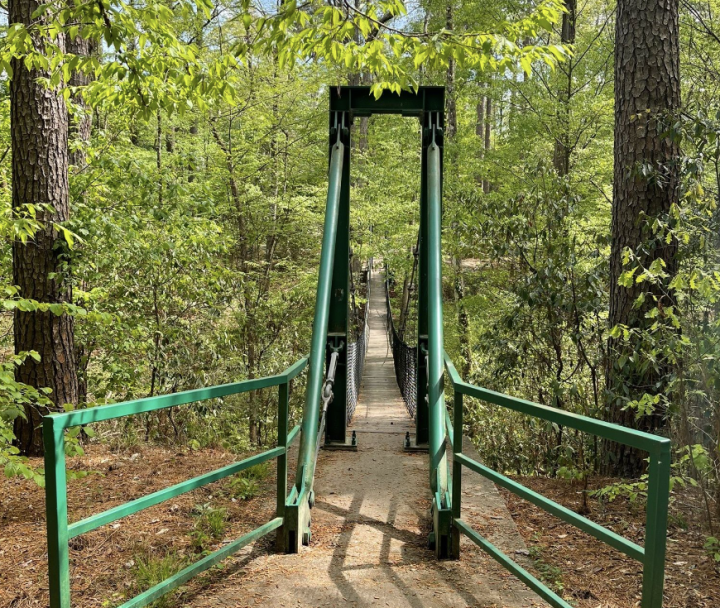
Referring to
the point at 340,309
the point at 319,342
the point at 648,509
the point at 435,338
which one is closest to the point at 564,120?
the point at 340,309

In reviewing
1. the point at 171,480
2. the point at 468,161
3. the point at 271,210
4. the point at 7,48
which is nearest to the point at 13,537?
the point at 171,480

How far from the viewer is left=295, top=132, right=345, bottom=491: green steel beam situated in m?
2.75

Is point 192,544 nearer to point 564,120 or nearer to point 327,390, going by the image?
point 327,390

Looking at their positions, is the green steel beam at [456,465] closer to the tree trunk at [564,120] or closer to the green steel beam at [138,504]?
the green steel beam at [138,504]

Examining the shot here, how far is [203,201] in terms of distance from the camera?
543 cm

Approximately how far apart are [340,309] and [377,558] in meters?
2.20

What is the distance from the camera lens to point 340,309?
435 cm

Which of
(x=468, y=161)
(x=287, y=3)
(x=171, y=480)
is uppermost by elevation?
(x=468, y=161)

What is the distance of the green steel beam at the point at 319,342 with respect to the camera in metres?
2.75

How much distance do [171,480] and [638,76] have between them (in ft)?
13.7

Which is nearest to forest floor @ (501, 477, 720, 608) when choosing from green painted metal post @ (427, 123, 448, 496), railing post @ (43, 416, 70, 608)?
green painted metal post @ (427, 123, 448, 496)

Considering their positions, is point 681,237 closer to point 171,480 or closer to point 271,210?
point 171,480

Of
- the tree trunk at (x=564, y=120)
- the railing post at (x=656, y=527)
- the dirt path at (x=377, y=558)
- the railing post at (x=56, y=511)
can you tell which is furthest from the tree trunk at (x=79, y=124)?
the tree trunk at (x=564, y=120)

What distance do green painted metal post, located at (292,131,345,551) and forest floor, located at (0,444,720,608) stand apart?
240 mm
